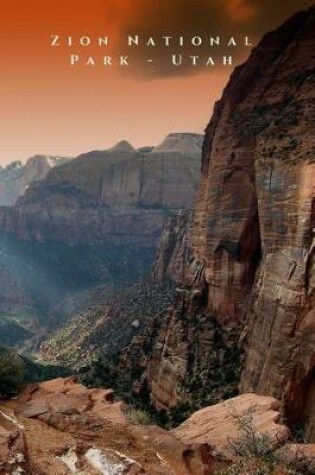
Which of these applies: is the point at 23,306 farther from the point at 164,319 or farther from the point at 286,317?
the point at 286,317

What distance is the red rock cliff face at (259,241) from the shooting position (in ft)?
136

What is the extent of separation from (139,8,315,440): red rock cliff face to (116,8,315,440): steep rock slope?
111mm

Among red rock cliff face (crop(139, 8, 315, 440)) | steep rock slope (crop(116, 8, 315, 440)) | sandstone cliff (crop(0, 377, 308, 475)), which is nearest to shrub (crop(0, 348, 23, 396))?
sandstone cliff (crop(0, 377, 308, 475))

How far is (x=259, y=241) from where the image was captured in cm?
5497

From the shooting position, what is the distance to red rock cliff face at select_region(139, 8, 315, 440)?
136 feet

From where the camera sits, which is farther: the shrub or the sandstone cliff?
the shrub

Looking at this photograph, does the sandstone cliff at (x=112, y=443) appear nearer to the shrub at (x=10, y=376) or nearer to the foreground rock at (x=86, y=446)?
the foreground rock at (x=86, y=446)

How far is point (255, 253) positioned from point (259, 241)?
1.45 m

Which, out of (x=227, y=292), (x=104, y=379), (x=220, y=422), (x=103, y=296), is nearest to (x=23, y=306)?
(x=103, y=296)

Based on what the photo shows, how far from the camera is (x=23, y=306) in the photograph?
17588 cm

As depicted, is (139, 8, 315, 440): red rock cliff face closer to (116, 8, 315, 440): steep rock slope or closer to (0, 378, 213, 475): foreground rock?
(116, 8, 315, 440): steep rock slope

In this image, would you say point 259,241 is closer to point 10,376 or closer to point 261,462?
point 10,376

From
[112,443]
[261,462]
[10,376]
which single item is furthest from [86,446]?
[10,376]

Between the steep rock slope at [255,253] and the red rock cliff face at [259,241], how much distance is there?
0.11 m
